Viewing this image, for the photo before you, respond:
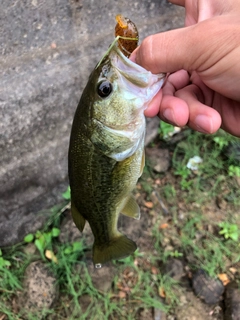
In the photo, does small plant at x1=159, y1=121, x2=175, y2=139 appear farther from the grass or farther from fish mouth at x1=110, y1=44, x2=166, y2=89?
fish mouth at x1=110, y1=44, x2=166, y2=89

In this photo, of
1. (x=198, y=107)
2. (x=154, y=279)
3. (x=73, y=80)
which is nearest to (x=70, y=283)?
(x=154, y=279)

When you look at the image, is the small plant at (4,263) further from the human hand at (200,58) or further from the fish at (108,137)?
the human hand at (200,58)

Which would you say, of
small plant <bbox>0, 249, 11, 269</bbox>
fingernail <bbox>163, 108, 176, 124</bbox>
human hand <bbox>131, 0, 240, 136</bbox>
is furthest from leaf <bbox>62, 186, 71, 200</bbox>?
fingernail <bbox>163, 108, 176, 124</bbox>

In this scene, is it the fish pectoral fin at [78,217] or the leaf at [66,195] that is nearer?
the fish pectoral fin at [78,217]

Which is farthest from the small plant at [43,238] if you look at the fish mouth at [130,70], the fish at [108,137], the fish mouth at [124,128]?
the fish mouth at [130,70]

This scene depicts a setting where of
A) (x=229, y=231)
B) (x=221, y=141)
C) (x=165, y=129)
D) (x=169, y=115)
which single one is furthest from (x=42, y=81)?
(x=229, y=231)

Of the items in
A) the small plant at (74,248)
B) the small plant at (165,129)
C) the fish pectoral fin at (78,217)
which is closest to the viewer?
the fish pectoral fin at (78,217)

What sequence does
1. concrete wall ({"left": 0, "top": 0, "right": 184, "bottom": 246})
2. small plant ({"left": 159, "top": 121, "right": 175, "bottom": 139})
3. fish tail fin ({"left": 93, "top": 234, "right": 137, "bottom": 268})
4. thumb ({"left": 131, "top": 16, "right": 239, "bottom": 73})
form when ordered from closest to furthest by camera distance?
thumb ({"left": 131, "top": 16, "right": 239, "bottom": 73}) → fish tail fin ({"left": 93, "top": 234, "right": 137, "bottom": 268}) → concrete wall ({"left": 0, "top": 0, "right": 184, "bottom": 246}) → small plant ({"left": 159, "top": 121, "right": 175, "bottom": 139})
